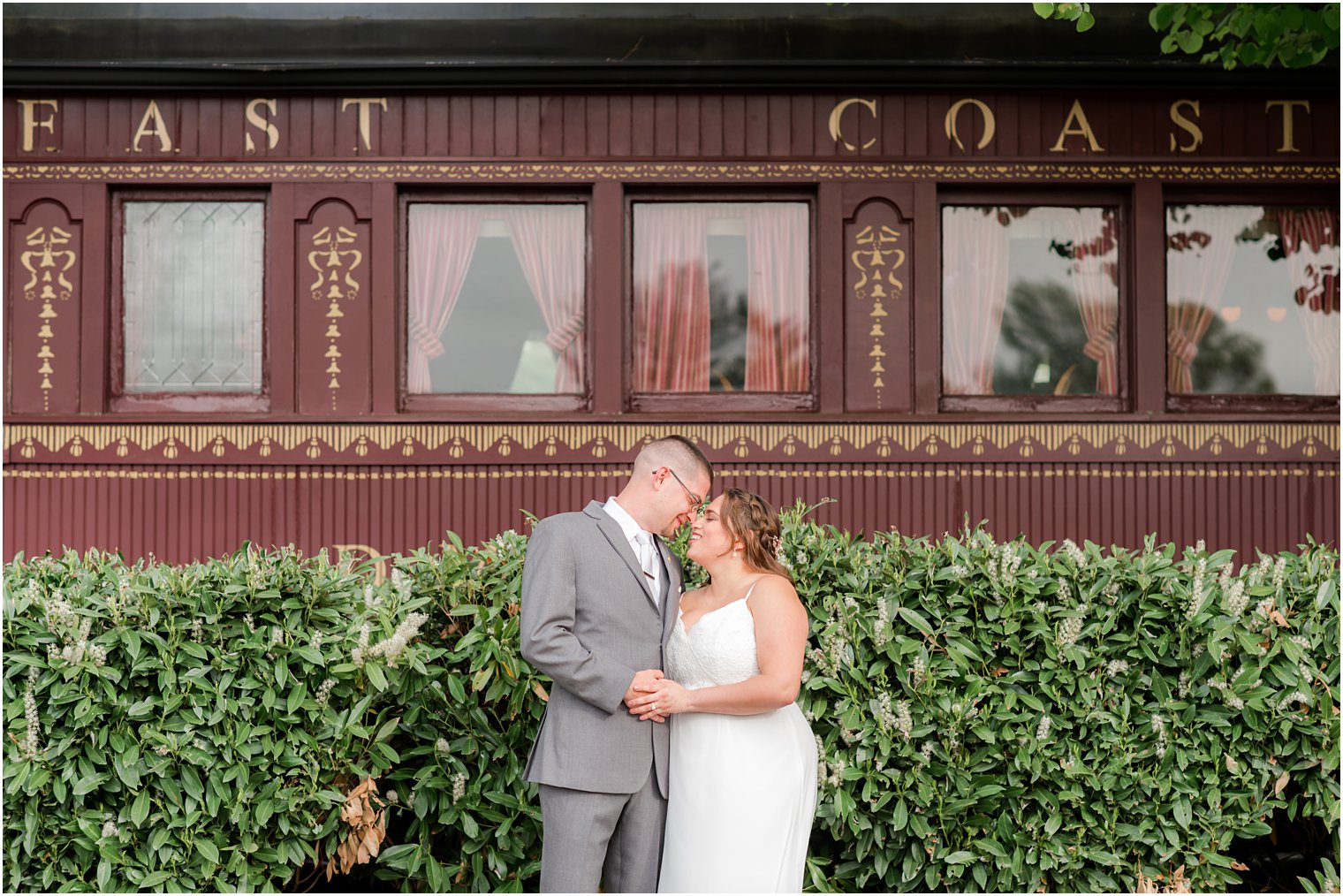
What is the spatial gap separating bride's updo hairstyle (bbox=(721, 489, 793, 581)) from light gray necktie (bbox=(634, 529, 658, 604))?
28 cm

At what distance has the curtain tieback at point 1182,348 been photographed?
947cm

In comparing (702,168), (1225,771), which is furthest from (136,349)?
(1225,771)

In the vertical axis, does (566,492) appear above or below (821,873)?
above

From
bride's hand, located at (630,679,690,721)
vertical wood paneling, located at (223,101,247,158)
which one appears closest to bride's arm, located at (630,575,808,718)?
bride's hand, located at (630,679,690,721)

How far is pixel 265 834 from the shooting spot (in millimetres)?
4254

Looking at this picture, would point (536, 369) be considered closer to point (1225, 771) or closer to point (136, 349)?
point (136, 349)

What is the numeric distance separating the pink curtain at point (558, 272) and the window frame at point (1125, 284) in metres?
3.12

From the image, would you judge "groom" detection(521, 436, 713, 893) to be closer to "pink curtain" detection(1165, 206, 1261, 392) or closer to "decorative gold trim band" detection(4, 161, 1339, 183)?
"decorative gold trim band" detection(4, 161, 1339, 183)

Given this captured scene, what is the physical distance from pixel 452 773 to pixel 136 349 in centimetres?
661

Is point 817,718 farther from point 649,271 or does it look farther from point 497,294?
point 497,294

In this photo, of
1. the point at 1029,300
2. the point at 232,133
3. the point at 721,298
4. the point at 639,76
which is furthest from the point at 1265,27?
the point at 232,133

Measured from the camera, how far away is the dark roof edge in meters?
9.07

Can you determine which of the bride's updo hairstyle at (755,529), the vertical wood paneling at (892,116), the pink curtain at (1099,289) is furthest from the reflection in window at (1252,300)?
the bride's updo hairstyle at (755,529)

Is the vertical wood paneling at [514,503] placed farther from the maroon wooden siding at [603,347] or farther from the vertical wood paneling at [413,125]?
the vertical wood paneling at [413,125]
